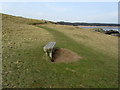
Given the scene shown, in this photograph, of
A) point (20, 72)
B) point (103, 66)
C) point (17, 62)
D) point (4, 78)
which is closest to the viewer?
point (4, 78)

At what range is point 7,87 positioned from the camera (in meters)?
4.75

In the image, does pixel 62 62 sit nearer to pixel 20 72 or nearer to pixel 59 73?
pixel 59 73

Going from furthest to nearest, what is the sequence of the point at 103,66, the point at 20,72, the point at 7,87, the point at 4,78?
1. the point at 103,66
2. the point at 20,72
3. the point at 4,78
4. the point at 7,87

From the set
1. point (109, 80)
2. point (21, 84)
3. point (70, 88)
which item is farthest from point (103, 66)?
point (21, 84)

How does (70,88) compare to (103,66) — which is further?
(103,66)

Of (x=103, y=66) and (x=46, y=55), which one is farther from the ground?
(x=46, y=55)

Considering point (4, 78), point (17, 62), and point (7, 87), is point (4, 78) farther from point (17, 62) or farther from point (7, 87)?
point (17, 62)

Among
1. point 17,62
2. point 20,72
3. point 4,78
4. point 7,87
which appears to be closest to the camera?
point 7,87

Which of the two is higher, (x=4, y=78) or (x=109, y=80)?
(x=4, y=78)

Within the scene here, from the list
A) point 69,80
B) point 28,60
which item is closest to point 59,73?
point 69,80

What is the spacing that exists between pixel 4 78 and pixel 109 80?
4681 millimetres

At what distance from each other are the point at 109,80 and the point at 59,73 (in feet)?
7.78

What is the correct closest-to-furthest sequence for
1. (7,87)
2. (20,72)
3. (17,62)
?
(7,87) < (20,72) < (17,62)

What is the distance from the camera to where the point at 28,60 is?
7480 millimetres
